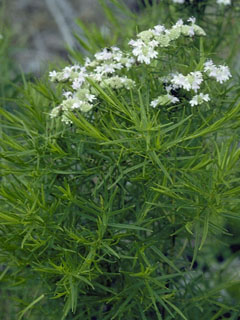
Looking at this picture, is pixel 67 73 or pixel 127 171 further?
pixel 67 73

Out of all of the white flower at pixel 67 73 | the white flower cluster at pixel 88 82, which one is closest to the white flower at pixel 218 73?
the white flower cluster at pixel 88 82

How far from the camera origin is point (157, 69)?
857 mm

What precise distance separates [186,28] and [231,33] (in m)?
0.55

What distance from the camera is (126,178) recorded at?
87cm

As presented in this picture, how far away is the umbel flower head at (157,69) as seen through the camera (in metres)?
0.79

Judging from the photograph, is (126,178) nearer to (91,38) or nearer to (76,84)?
(76,84)

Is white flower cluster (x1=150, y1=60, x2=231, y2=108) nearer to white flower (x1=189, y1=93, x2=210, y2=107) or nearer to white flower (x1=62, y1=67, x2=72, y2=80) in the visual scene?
white flower (x1=189, y1=93, x2=210, y2=107)

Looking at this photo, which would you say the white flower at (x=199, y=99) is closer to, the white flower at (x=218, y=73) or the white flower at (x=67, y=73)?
the white flower at (x=218, y=73)

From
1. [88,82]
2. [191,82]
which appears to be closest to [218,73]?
[191,82]

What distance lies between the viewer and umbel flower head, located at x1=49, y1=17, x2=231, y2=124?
0.79 metres

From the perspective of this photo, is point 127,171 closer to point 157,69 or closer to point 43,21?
point 157,69

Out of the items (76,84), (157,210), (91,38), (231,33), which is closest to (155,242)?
(157,210)

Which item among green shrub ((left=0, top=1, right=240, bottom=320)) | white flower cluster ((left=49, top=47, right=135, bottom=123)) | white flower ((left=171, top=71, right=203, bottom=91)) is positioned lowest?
green shrub ((left=0, top=1, right=240, bottom=320))

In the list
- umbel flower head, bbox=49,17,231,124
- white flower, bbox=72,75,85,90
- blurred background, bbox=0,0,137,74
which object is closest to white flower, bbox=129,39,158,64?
umbel flower head, bbox=49,17,231,124
